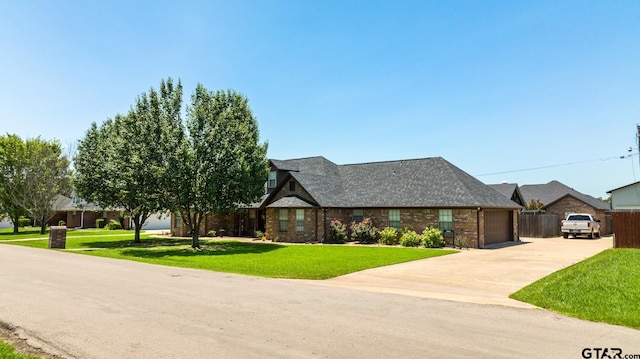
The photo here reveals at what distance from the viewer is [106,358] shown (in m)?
5.93

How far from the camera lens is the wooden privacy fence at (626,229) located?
23.7 m

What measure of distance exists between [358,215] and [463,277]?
1708 centimetres

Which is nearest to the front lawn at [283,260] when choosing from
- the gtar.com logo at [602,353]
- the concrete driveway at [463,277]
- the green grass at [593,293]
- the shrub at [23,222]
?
the concrete driveway at [463,277]

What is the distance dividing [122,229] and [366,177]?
32703mm

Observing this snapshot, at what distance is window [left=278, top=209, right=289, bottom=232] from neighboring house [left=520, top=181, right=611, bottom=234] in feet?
90.6

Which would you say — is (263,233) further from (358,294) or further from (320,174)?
(358,294)

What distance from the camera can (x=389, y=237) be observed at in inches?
1120

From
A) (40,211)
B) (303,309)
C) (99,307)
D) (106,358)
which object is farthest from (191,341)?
(40,211)

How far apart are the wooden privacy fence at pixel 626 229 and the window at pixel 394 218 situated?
12.5m

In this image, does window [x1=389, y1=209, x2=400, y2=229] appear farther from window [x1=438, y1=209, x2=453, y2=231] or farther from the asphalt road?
the asphalt road

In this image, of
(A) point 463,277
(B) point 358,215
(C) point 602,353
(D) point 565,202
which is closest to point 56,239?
(B) point 358,215

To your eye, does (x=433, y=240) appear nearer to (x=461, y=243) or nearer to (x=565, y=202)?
(x=461, y=243)

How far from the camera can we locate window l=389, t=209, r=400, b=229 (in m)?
29.5

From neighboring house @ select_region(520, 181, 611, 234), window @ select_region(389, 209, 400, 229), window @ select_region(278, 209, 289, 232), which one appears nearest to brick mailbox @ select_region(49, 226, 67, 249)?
window @ select_region(278, 209, 289, 232)
